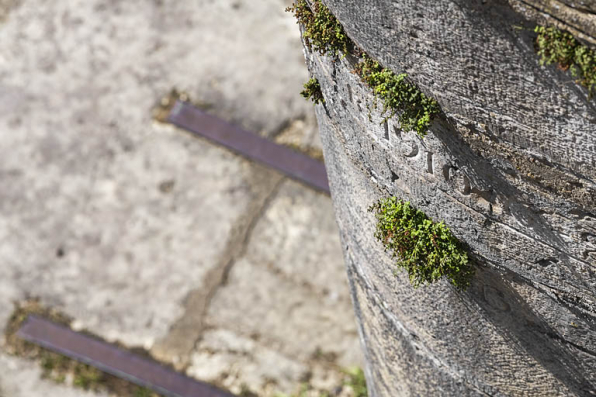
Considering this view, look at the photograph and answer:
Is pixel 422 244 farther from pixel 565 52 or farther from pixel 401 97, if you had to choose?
pixel 565 52

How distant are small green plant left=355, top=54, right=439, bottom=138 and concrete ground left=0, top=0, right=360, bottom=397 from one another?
3277 mm

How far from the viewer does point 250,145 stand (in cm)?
490

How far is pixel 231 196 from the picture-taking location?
4.80m

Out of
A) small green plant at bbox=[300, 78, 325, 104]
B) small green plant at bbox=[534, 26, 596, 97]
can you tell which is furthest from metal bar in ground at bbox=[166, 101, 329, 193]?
small green plant at bbox=[534, 26, 596, 97]

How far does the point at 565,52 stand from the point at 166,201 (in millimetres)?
4029

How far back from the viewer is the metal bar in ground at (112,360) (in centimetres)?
433

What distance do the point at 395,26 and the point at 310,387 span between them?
136 inches

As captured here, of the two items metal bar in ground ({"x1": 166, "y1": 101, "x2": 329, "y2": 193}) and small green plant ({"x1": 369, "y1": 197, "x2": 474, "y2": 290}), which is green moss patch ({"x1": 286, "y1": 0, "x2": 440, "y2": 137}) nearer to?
small green plant ({"x1": 369, "y1": 197, "x2": 474, "y2": 290})

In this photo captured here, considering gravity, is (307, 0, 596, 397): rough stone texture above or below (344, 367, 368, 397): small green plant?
below

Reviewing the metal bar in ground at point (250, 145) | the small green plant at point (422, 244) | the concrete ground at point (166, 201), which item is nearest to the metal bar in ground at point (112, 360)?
the concrete ground at point (166, 201)

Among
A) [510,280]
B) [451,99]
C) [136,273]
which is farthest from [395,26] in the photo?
[136,273]

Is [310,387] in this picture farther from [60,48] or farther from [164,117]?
[60,48]

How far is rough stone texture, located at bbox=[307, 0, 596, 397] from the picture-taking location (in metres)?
1.07

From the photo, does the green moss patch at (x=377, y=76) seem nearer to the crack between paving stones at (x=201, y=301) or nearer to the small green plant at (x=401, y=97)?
the small green plant at (x=401, y=97)
